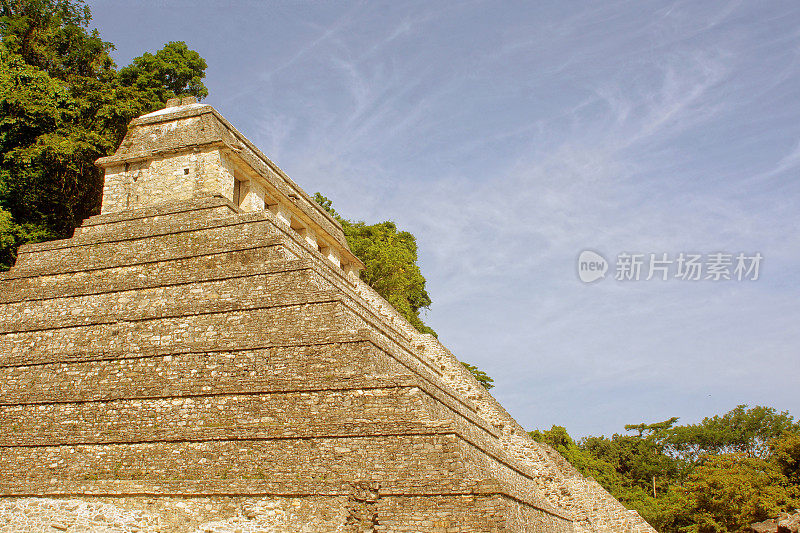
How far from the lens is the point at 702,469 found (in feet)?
74.2

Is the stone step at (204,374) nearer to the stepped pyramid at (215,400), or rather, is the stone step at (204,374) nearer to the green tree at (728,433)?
the stepped pyramid at (215,400)

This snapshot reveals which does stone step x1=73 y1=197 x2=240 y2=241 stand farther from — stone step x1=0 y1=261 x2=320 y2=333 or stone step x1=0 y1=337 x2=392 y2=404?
stone step x1=0 y1=337 x2=392 y2=404

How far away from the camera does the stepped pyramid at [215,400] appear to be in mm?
8766

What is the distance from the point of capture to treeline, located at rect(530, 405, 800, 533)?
20.6 metres

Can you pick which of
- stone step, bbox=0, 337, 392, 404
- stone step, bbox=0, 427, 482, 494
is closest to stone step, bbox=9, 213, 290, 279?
stone step, bbox=0, 337, 392, 404

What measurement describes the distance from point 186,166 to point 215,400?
5.82 meters

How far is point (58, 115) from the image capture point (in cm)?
1739

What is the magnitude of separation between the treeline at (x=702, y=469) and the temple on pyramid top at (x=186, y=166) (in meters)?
15.6

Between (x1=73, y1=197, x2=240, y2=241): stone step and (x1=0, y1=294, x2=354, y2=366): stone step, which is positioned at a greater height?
(x1=73, y1=197, x2=240, y2=241): stone step

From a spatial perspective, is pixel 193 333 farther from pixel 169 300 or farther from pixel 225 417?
pixel 225 417

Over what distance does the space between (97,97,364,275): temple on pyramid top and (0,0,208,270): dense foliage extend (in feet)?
10.9

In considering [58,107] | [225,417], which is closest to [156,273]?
[225,417]

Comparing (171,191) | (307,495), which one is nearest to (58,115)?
(171,191)

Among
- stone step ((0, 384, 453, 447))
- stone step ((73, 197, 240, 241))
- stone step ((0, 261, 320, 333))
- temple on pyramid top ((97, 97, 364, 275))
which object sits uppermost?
temple on pyramid top ((97, 97, 364, 275))
